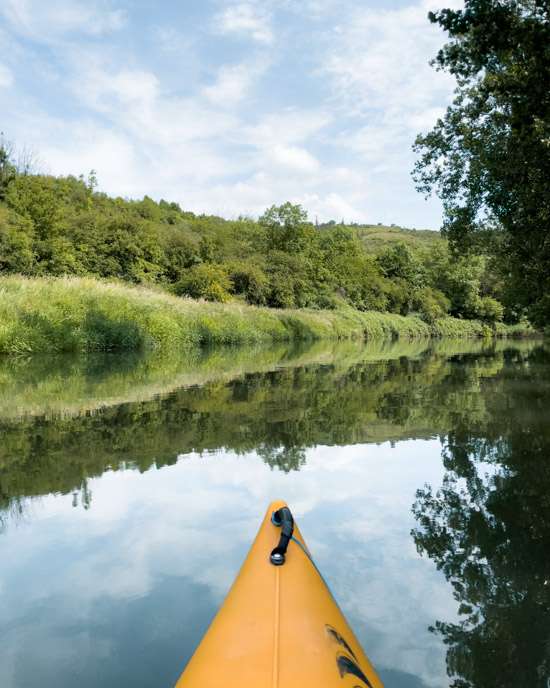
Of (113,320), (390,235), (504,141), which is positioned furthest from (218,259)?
(390,235)

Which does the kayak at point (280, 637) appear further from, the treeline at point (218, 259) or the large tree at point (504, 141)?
the treeline at point (218, 259)

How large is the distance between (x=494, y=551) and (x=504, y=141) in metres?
9.14

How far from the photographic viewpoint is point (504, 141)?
973cm

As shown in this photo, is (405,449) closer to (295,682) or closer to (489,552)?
(489,552)

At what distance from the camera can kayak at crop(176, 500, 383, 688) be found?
1.39 m

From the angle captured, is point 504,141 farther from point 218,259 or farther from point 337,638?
point 218,259

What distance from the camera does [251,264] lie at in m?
34.3

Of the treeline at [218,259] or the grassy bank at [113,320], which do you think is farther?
the treeline at [218,259]

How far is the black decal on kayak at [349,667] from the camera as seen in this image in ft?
4.80

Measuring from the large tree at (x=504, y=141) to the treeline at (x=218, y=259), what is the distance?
3053 mm

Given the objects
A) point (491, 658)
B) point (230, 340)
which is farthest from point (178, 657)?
point (230, 340)

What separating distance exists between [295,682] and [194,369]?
1068 centimetres

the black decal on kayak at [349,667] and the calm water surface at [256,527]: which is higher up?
the black decal on kayak at [349,667]

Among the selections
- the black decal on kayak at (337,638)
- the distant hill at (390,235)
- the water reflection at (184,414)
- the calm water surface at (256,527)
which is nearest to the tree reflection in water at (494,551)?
the calm water surface at (256,527)
